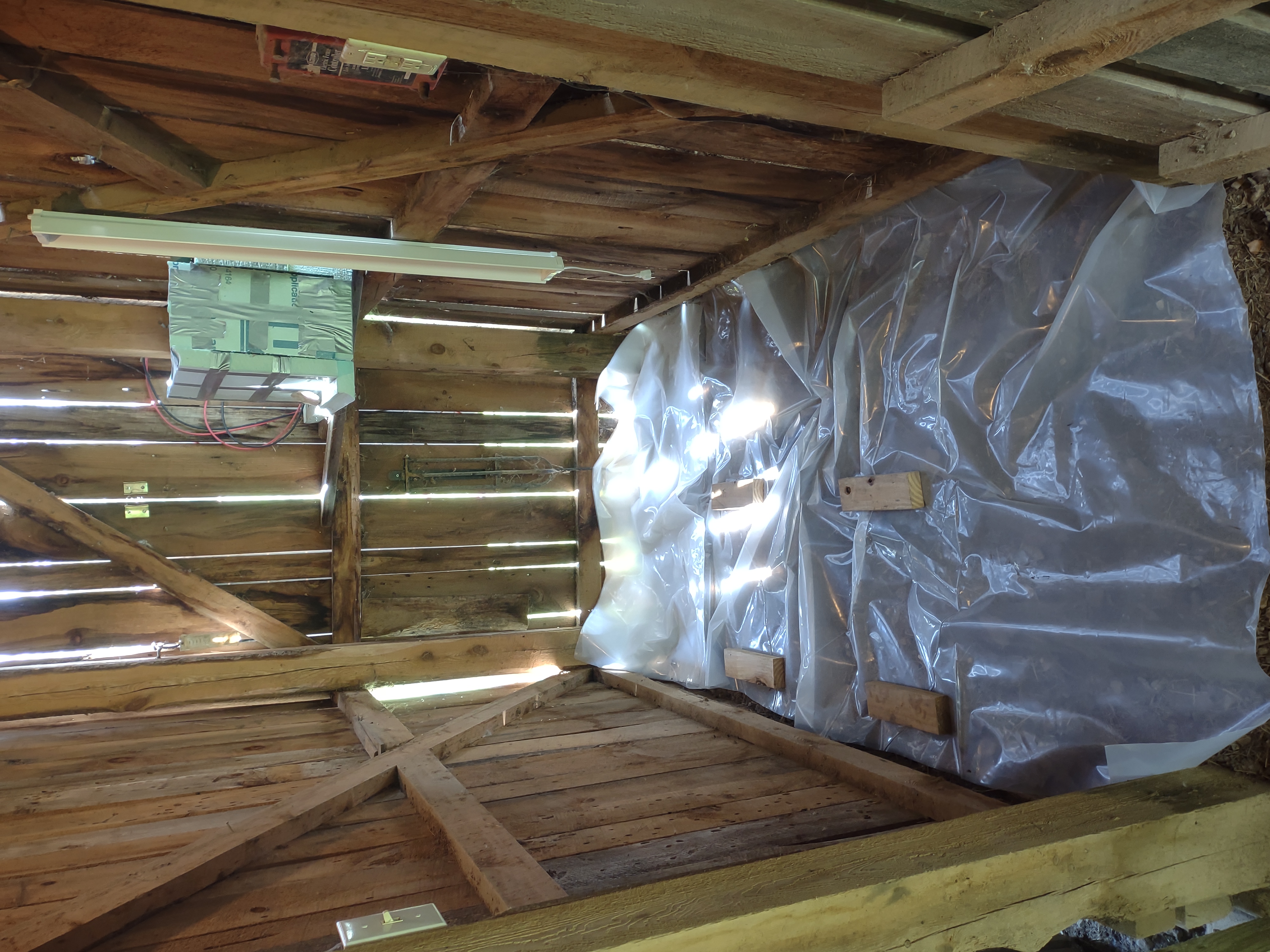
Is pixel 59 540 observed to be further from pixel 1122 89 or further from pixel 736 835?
pixel 1122 89

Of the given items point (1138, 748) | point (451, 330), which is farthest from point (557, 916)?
point (451, 330)

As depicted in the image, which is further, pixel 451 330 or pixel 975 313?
pixel 451 330

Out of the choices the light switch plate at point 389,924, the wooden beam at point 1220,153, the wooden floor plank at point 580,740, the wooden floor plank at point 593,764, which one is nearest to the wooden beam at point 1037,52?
the wooden beam at point 1220,153

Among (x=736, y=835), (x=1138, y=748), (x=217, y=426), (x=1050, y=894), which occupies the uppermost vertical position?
(x=217, y=426)

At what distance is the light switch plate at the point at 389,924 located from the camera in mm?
1142

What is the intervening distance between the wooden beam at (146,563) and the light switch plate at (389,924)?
8.05 feet

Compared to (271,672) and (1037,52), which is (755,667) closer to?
(271,672)

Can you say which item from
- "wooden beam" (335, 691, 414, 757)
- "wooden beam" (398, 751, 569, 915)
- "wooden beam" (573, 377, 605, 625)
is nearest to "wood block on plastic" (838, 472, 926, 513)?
"wooden beam" (398, 751, 569, 915)

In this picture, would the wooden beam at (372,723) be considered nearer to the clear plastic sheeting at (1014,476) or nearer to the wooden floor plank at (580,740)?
the wooden floor plank at (580,740)

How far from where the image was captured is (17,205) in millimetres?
2215

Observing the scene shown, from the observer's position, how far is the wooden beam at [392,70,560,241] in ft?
5.31

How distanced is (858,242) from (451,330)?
1.83 m

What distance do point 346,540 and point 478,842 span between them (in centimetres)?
227

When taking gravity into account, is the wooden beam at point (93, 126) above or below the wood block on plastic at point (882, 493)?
above
